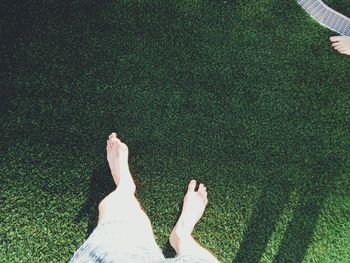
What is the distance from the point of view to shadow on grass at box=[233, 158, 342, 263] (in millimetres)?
3594

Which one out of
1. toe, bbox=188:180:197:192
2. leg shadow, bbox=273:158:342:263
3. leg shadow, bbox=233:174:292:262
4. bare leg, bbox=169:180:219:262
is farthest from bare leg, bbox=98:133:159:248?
leg shadow, bbox=273:158:342:263

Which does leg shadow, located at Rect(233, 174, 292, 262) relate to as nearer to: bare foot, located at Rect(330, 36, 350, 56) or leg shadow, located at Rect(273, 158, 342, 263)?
leg shadow, located at Rect(273, 158, 342, 263)

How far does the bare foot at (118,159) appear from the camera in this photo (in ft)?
11.3

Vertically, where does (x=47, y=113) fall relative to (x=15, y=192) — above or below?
above

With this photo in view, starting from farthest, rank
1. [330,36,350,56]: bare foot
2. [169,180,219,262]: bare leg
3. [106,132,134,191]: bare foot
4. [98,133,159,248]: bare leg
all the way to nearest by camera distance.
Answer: [330,36,350,56]: bare foot < [106,132,134,191]: bare foot < [169,180,219,262]: bare leg < [98,133,159,248]: bare leg

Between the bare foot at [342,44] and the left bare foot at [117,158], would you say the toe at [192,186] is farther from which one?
the bare foot at [342,44]

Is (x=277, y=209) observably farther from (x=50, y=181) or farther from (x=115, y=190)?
(x=50, y=181)

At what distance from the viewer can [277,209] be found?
3.68 meters

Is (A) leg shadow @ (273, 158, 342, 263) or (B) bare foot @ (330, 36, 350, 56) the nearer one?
(A) leg shadow @ (273, 158, 342, 263)

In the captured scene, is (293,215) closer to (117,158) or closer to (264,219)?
(264,219)

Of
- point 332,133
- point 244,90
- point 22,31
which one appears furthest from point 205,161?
point 22,31

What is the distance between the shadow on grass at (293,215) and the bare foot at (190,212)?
449mm

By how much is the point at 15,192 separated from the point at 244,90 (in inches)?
80.2

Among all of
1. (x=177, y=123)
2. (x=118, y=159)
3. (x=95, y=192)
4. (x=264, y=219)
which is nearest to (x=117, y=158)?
(x=118, y=159)
